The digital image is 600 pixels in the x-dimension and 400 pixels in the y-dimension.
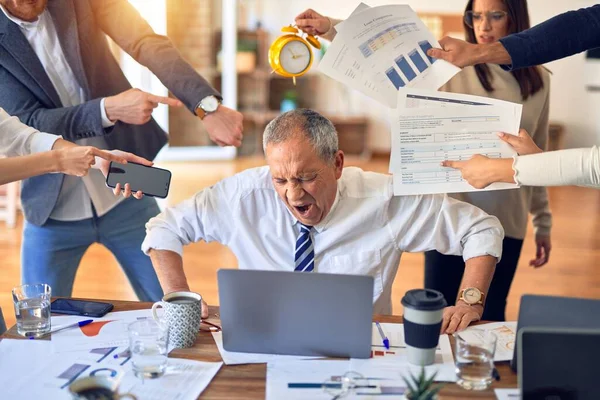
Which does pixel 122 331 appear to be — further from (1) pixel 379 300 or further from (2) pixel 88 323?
(1) pixel 379 300

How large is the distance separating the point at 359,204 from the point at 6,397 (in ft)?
3.48

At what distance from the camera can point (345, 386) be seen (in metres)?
1.38

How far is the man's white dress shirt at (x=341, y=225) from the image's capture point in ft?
6.49

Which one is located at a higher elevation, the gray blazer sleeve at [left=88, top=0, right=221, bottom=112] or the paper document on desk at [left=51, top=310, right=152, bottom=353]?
the gray blazer sleeve at [left=88, top=0, right=221, bottom=112]

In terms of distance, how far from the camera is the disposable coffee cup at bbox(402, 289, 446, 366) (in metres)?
1.45

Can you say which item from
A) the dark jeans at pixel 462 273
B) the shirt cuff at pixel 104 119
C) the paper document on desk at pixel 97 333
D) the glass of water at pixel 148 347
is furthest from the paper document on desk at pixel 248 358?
the dark jeans at pixel 462 273

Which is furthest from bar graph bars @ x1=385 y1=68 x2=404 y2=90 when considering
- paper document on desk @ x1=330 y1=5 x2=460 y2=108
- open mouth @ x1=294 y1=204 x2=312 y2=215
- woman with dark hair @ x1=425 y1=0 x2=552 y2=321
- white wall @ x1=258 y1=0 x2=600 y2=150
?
white wall @ x1=258 y1=0 x2=600 y2=150

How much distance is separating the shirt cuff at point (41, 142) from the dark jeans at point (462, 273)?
1.35 m

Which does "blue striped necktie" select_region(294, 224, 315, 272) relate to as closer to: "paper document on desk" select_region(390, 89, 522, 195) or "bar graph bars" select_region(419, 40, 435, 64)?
"paper document on desk" select_region(390, 89, 522, 195)

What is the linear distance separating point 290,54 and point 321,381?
1.06 m

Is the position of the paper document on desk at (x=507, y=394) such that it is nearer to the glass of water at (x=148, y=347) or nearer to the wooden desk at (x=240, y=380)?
the wooden desk at (x=240, y=380)

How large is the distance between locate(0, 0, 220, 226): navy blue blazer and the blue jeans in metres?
0.08

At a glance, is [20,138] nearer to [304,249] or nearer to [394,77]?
[304,249]

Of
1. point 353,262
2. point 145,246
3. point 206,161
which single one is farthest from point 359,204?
point 206,161
